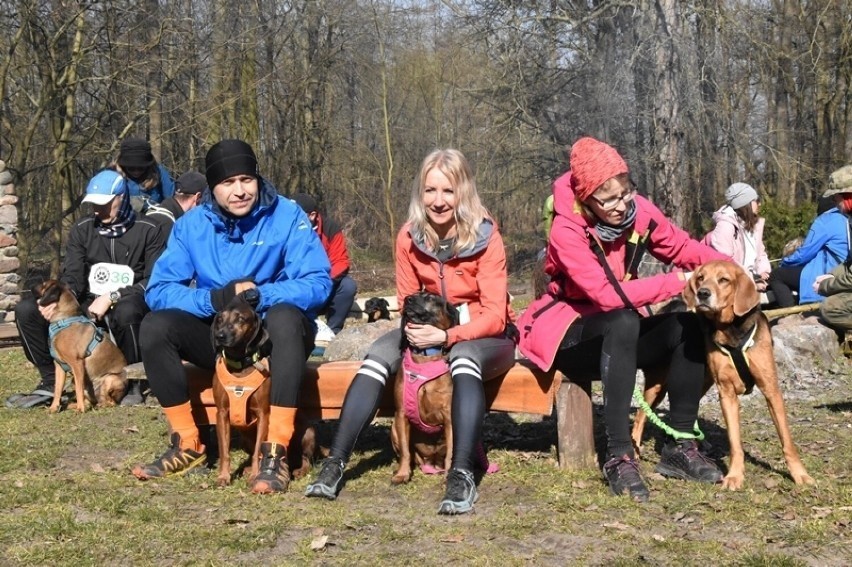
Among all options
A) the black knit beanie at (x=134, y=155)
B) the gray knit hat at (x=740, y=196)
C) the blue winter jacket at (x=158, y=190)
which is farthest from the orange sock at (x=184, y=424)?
the gray knit hat at (x=740, y=196)

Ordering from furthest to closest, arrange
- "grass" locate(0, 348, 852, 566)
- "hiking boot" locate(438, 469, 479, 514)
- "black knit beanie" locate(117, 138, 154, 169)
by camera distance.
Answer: "black knit beanie" locate(117, 138, 154, 169), "hiking boot" locate(438, 469, 479, 514), "grass" locate(0, 348, 852, 566)

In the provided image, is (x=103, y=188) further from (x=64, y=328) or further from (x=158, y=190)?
(x=158, y=190)

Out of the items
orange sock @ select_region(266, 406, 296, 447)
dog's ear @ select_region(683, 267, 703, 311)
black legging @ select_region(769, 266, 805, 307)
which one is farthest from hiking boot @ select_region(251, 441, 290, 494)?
black legging @ select_region(769, 266, 805, 307)

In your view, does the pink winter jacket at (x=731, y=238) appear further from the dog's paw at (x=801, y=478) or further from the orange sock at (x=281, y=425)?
the orange sock at (x=281, y=425)

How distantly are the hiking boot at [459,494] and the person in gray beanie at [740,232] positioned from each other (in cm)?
559

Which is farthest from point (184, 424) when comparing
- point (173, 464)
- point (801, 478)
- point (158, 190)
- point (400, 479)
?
point (158, 190)

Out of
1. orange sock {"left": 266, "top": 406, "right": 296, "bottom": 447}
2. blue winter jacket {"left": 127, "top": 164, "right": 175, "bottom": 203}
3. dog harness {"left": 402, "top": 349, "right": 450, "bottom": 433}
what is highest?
blue winter jacket {"left": 127, "top": 164, "right": 175, "bottom": 203}

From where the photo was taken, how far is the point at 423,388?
4461 mm

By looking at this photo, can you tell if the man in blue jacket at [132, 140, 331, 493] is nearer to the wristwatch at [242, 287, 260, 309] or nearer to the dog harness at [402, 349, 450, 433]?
the wristwatch at [242, 287, 260, 309]

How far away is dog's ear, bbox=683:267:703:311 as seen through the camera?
4273mm

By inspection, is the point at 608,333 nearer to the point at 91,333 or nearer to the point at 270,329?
the point at 270,329

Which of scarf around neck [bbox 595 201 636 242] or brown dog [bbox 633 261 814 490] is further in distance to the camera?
scarf around neck [bbox 595 201 636 242]

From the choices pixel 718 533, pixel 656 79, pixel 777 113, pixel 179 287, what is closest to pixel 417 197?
pixel 179 287

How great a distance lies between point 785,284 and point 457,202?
20.4 feet
